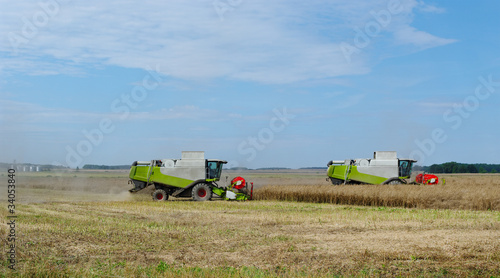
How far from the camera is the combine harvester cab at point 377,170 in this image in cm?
3069

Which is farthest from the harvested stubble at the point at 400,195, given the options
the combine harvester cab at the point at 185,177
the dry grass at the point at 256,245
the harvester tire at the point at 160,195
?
the harvester tire at the point at 160,195

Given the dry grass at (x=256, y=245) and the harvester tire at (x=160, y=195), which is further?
the harvester tire at (x=160, y=195)

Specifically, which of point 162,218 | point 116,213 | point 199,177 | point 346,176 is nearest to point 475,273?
point 162,218

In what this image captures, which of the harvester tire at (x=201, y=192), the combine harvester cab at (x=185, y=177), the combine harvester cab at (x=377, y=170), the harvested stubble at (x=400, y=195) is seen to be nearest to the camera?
the harvested stubble at (x=400, y=195)

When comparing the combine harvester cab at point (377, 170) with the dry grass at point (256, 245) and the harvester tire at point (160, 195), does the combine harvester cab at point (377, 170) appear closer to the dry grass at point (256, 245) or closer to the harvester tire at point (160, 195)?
the harvester tire at point (160, 195)

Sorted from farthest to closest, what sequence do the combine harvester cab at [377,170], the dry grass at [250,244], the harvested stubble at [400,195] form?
1. the combine harvester cab at [377,170]
2. the harvested stubble at [400,195]
3. the dry grass at [250,244]

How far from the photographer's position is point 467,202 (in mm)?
22562

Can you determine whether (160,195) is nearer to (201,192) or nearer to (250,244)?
(201,192)

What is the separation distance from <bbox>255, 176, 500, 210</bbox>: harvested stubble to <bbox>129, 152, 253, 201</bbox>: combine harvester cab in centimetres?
305

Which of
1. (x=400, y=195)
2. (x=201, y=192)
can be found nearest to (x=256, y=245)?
Result: (x=400, y=195)

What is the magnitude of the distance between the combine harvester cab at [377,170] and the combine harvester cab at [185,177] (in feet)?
24.9

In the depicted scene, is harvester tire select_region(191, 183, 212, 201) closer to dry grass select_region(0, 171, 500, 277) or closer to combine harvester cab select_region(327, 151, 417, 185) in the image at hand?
dry grass select_region(0, 171, 500, 277)

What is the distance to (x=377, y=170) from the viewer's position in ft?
102

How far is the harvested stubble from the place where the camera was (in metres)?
22.6
